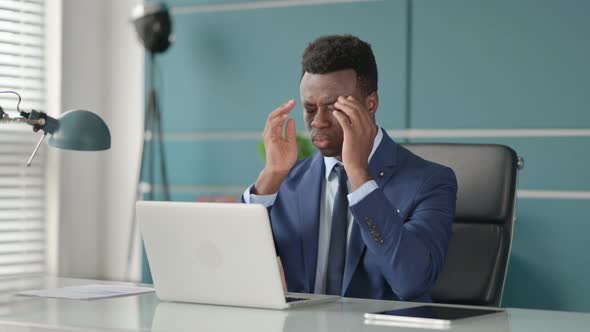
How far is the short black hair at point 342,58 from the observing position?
2.37 metres

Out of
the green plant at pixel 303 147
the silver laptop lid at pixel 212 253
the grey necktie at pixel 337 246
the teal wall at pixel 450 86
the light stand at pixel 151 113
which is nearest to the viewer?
the silver laptop lid at pixel 212 253

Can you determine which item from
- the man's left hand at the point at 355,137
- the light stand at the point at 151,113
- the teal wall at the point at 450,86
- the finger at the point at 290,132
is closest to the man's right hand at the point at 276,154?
the finger at the point at 290,132

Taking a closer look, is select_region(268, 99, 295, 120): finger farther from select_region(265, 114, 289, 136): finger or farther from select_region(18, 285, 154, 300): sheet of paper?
select_region(18, 285, 154, 300): sheet of paper

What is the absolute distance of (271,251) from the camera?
1.79 meters

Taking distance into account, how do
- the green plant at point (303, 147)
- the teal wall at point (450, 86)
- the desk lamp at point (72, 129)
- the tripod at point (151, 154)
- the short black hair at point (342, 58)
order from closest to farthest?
the desk lamp at point (72, 129)
the short black hair at point (342, 58)
the teal wall at point (450, 86)
the green plant at point (303, 147)
the tripod at point (151, 154)

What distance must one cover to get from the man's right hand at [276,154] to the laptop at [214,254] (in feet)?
1.63

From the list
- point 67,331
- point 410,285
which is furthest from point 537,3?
point 67,331

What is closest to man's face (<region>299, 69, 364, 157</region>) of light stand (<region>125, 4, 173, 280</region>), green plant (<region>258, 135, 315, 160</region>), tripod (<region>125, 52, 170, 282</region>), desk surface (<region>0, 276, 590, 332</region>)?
desk surface (<region>0, 276, 590, 332</region>)

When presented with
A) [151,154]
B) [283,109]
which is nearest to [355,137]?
[283,109]

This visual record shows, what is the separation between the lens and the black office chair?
2271mm

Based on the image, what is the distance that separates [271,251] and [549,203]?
216 cm

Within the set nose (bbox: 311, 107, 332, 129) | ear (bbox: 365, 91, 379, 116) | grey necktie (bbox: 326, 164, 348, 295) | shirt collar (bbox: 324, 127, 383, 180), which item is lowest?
grey necktie (bbox: 326, 164, 348, 295)

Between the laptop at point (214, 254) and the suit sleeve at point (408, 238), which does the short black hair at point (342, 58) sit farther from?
the laptop at point (214, 254)

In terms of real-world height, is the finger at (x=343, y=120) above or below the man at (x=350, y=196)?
above
